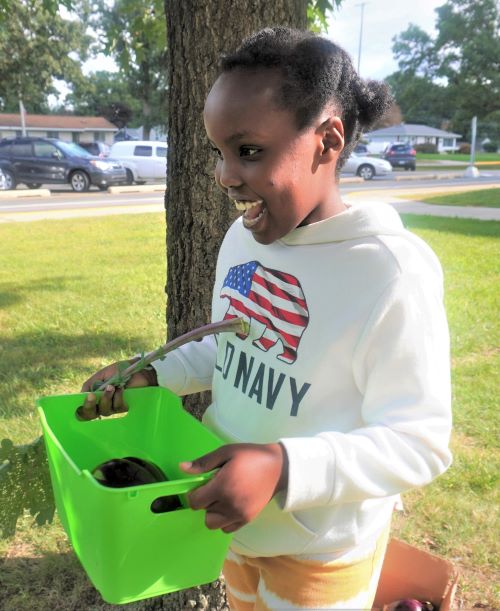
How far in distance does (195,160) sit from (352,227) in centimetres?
108

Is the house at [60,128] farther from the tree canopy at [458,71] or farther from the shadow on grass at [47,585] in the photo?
the shadow on grass at [47,585]

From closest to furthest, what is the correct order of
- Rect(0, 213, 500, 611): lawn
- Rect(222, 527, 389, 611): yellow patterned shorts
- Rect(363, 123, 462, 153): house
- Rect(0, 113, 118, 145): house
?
Rect(222, 527, 389, 611): yellow patterned shorts < Rect(0, 213, 500, 611): lawn < Rect(0, 113, 118, 145): house < Rect(363, 123, 462, 153): house

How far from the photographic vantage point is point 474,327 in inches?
206

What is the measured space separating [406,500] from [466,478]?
32 centimetres

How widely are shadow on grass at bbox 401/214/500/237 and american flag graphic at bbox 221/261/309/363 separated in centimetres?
890

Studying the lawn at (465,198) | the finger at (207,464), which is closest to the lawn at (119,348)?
the finger at (207,464)

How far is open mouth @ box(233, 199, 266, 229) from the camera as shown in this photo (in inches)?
48.3

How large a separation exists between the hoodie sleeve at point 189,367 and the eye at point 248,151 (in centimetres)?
55

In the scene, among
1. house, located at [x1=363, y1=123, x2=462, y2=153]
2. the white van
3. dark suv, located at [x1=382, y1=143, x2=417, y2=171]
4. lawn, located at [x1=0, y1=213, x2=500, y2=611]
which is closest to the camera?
lawn, located at [x1=0, y1=213, x2=500, y2=611]

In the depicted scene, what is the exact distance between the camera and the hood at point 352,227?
1.21m

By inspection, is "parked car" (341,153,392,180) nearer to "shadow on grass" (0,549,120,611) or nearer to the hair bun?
"shadow on grass" (0,549,120,611)

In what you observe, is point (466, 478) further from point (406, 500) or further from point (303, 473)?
point (303, 473)

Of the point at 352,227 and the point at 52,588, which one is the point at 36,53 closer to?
the point at 52,588

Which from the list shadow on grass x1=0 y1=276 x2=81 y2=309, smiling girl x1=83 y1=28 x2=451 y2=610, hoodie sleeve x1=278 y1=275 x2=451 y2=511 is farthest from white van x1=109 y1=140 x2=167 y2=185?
hoodie sleeve x1=278 y1=275 x2=451 y2=511
